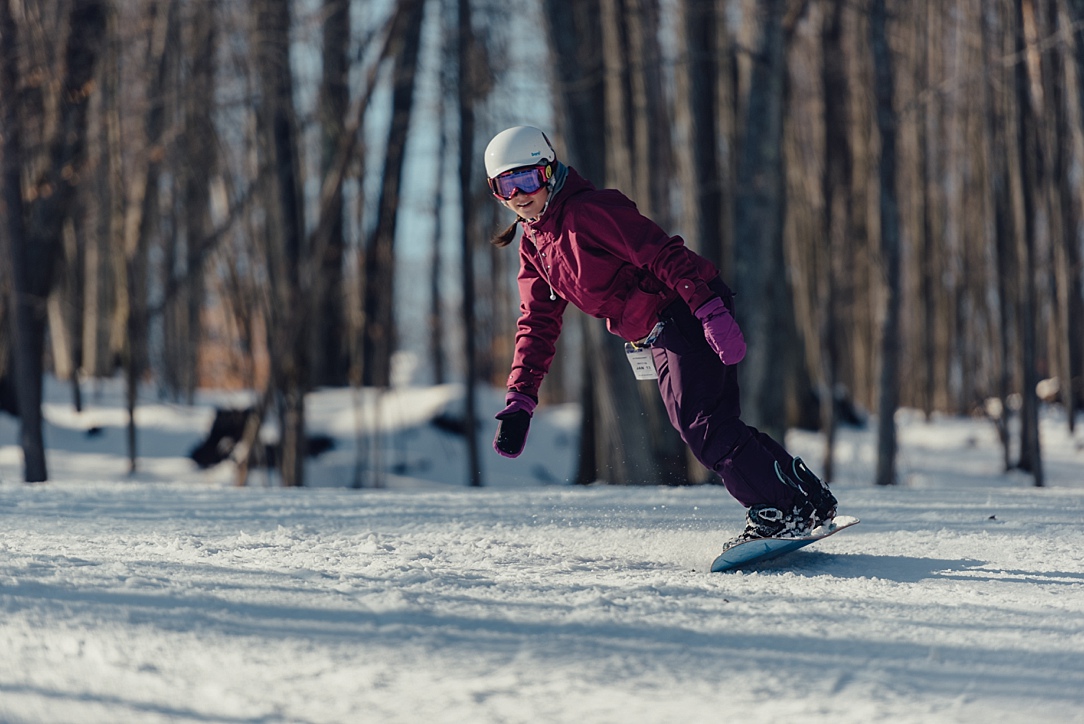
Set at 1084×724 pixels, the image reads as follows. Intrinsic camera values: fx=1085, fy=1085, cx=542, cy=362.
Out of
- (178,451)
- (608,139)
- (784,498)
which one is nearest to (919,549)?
(784,498)

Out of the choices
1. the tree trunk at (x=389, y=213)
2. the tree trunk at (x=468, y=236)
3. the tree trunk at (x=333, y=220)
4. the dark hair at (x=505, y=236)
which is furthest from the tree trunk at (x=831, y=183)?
the dark hair at (x=505, y=236)

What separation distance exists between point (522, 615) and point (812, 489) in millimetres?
1623

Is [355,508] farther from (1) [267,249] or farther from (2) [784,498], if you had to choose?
(1) [267,249]

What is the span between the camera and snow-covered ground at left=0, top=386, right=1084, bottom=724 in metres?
2.44

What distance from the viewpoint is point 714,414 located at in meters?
4.19

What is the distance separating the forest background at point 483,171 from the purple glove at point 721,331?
644cm

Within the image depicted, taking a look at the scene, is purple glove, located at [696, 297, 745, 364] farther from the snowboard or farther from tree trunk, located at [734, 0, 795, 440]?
tree trunk, located at [734, 0, 795, 440]

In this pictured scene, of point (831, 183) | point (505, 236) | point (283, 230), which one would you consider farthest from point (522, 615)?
point (831, 183)

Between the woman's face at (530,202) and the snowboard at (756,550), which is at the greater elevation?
the woman's face at (530,202)

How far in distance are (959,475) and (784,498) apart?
13.0 m

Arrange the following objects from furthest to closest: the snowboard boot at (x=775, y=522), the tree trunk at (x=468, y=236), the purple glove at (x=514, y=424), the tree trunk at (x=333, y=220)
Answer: the tree trunk at (x=333, y=220)
the tree trunk at (x=468, y=236)
the purple glove at (x=514, y=424)
the snowboard boot at (x=775, y=522)

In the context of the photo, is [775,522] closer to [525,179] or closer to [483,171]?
[525,179]

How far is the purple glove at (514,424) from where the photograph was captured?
4.50 metres

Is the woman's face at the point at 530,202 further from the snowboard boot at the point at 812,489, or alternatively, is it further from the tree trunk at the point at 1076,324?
the tree trunk at the point at 1076,324
